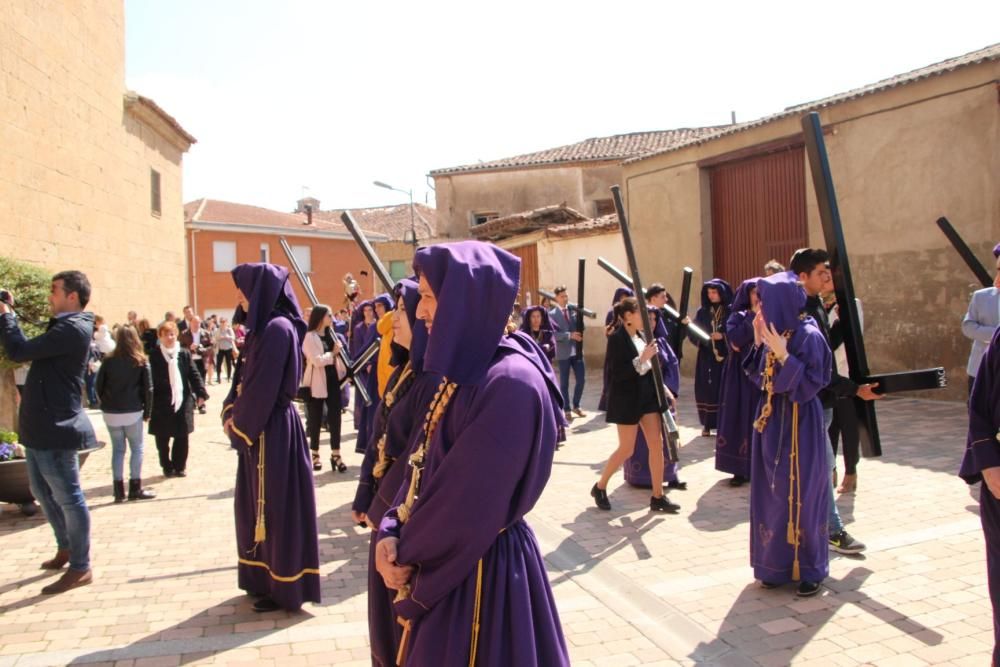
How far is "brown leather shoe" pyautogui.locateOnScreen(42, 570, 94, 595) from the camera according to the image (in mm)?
5277

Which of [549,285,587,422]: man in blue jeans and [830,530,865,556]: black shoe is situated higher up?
[549,285,587,422]: man in blue jeans

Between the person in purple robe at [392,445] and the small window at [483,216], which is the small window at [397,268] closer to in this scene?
the small window at [483,216]

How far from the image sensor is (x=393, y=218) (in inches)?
1930

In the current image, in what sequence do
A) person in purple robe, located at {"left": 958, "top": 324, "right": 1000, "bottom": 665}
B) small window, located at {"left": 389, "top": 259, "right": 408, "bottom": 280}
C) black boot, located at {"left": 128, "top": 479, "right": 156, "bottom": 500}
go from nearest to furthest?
person in purple robe, located at {"left": 958, "top": 324, "right": 1000, "bottom": 665}
black boot, located at {"left": 128, "top": 479, "right": 156, "bottom": 500}
small window, located at {"left": 389, "top": 259, "right": 408, "bottom": 280}

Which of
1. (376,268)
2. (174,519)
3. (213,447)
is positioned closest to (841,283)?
(376,268)

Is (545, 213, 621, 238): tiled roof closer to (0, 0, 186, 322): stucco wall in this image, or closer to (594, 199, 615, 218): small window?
(594, 199, 615, 218): small window

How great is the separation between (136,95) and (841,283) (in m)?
17.5

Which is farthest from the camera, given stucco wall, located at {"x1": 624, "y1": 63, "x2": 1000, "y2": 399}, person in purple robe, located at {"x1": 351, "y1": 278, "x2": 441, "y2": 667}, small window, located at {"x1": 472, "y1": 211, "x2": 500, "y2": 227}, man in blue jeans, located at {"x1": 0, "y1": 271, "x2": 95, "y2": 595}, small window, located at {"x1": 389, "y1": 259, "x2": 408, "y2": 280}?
small window, located at {"x1": 389, "y1": 259, "x2": 408, "y2": 280}

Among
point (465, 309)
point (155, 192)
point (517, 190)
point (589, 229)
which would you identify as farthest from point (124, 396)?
point (517, 190)

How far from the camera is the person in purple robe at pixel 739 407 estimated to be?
755 centimetres

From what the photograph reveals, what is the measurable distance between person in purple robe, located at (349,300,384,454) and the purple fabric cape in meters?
4.01

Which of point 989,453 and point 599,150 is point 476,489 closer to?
point 989,453

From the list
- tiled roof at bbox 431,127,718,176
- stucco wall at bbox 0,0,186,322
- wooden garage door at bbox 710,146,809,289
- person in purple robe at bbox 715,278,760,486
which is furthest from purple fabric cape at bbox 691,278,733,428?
tiled roof at bbox 431,127,718,176

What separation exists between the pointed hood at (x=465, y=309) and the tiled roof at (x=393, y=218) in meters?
41.3
